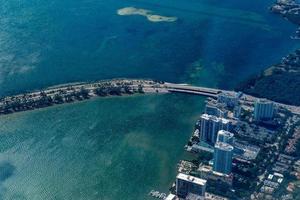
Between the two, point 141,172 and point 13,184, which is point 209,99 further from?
point 13,184

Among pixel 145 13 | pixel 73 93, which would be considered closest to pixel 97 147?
pixel 73 93

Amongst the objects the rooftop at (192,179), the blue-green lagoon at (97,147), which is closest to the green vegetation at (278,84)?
the blue-green lagoon at (97,147)

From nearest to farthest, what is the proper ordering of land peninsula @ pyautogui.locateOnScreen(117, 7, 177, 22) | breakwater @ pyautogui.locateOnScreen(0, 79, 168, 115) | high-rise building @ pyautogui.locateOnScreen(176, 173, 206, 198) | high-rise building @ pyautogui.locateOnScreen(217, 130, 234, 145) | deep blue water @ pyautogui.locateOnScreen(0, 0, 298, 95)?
1. high-rise building @ pyautogui.locateOnScreen(176, 173, 206, 198)
2. high-rise building @ pyautogui.locateOnScreen(217, 130, 234, 145)
3. breakwater @ pyautogui.locateOnScreen(0, 79, 168, 115)
4. deep blue water @ pyautogui.locateOnScreen(0, 0, 298, 95)
5. land peninsula @ pyautogui.locateOnScreen(117, 7, 177, 22)

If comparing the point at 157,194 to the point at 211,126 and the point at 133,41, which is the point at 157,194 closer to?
the point at 211,126

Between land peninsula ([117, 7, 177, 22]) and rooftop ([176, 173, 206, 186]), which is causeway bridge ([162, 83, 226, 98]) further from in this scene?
land peninsula ([117, 7, 177, 22])

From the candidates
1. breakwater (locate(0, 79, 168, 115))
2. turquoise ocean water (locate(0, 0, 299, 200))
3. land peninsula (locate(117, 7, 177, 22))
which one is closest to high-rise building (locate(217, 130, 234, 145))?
turquoise ocean water (locate(0, 0, 299, 200))

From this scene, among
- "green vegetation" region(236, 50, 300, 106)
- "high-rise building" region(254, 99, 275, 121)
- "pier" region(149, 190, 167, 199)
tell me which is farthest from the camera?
"green vegetation" region(236, 50, 300, 106)
